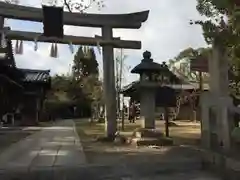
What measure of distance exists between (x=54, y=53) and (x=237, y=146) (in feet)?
29.5

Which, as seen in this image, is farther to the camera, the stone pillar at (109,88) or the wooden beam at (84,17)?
the stone pillar at (109,88)

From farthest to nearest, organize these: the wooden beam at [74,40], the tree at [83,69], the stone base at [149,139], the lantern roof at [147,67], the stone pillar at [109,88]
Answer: the tree at [83,69] < the stone pillar at [109,88] < the lantern roof at [147,67] < the wooden beam at [74,40] < the stone base at [149,139]

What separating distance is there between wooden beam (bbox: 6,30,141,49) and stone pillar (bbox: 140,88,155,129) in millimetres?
2205

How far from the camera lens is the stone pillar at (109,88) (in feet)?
53.0

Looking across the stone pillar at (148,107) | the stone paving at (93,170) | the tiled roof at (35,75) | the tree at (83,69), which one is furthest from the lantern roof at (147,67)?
the tree at (83,69)

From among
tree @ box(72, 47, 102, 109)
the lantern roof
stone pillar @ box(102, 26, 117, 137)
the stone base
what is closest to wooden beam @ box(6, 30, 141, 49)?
stone pillar @ box(102, 26, 117, 137)

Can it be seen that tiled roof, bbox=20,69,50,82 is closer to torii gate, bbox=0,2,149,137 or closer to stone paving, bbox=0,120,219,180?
torii gate, bbox=0,2,149,137

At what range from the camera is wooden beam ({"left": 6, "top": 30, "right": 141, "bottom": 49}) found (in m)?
15.6

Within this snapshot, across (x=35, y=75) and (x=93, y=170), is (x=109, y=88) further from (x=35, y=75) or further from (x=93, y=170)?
(x=35, y=75)

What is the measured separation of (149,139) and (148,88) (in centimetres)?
226

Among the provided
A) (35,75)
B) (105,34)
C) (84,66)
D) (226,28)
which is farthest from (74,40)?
(84,66)

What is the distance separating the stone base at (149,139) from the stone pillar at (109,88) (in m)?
1.37

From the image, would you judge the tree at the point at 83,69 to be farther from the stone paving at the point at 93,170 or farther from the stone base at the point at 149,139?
the stone paving at the point at 93,170

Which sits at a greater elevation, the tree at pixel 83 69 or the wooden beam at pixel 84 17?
the tree at pixel 83 69
